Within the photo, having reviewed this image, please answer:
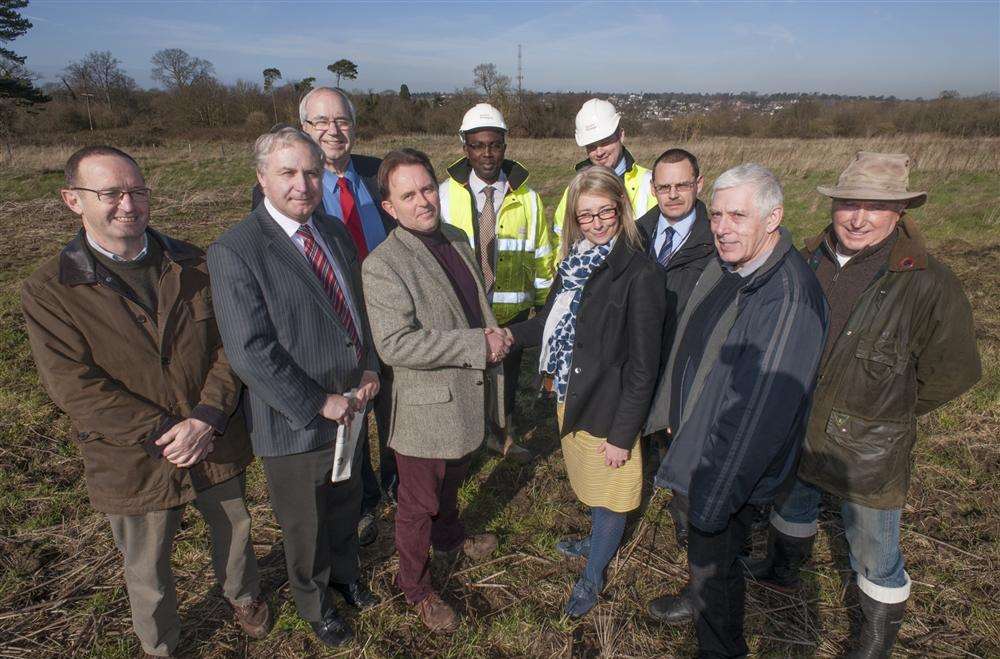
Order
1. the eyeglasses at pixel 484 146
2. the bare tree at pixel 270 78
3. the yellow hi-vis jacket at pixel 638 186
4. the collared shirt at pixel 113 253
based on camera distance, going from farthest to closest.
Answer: the bare tree at pixel 270 78
the yellow hi-vis jacket at pixel 638 186
the eyeglasses at pixel 484 146
the collared shirt at pixel 113 253

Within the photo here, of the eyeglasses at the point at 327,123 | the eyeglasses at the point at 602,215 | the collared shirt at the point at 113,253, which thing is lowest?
the collared shirt at the point at 113,253

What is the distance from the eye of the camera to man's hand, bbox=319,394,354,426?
7.51ft

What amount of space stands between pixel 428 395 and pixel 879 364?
6.27 feet

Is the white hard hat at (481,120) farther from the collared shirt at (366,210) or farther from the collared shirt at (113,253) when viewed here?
the collared shirt at (113,253)

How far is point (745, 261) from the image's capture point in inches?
83.0

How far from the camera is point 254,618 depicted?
272 cm

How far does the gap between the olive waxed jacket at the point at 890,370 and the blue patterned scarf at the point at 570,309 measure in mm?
1082

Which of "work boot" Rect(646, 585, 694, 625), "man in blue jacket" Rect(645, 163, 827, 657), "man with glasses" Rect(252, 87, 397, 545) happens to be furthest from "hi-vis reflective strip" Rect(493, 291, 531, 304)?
"work boot" Rect(646, 585, 694, 625)

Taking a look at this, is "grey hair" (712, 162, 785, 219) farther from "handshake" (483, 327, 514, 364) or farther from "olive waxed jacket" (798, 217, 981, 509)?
"handshake" (483, 327, 514, 364)

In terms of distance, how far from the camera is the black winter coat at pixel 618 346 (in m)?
2.32

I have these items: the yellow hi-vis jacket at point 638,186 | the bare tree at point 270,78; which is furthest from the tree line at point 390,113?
the yellow hi-vis jacket at point 638,186

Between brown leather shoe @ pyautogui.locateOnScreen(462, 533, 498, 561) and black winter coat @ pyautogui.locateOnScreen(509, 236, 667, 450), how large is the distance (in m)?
1.25

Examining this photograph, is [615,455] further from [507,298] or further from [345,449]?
[507,298]

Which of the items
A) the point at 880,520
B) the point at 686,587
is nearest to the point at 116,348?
the point at 686,587
